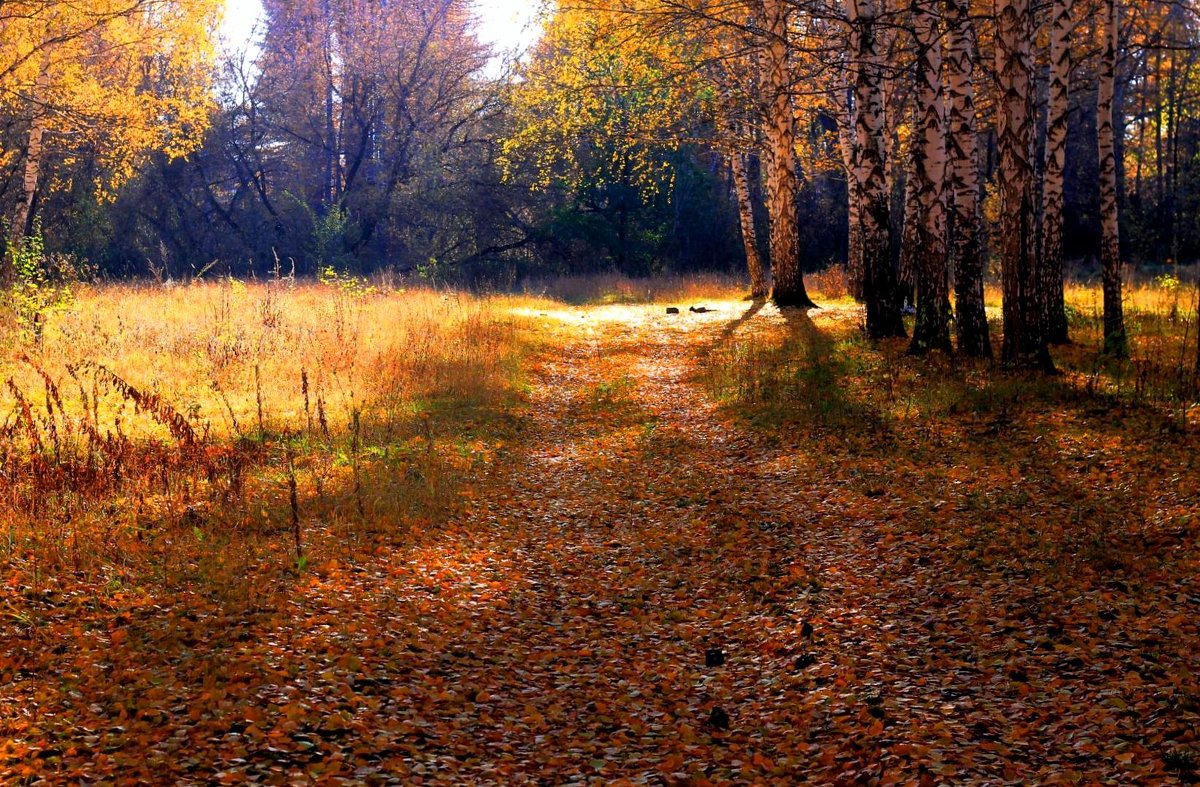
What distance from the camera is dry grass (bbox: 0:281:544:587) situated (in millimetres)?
6477

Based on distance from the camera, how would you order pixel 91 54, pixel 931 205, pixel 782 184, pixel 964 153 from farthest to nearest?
1. pixel 91 54
2. pixel 782 184
3. pixel 931 205
4. pixel 964 153

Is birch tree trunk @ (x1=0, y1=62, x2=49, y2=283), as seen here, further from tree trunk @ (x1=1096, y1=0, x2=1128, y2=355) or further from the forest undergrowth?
tree trunk @ (x1=1096, y1=0, x2=1128, y2=355)

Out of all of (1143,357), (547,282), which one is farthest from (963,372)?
(547,282)

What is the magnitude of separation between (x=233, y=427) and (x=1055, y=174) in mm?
10891

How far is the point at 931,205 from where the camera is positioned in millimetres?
12086

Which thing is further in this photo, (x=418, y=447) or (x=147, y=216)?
(x=147, y=216)

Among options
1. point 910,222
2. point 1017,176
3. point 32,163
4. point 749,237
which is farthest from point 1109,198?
point 32,163

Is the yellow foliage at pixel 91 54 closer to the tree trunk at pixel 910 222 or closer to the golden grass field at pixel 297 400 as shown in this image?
the golden grass field at pixel 297 400

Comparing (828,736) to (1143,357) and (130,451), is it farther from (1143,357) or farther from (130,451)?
(1143,357)

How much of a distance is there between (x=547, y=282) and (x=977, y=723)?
2868 cm

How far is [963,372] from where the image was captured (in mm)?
10953

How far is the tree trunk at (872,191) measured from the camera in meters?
13.1

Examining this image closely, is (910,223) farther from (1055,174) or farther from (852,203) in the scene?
(852,203)

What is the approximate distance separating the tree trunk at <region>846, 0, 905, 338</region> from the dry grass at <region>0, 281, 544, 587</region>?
597 centimetres
